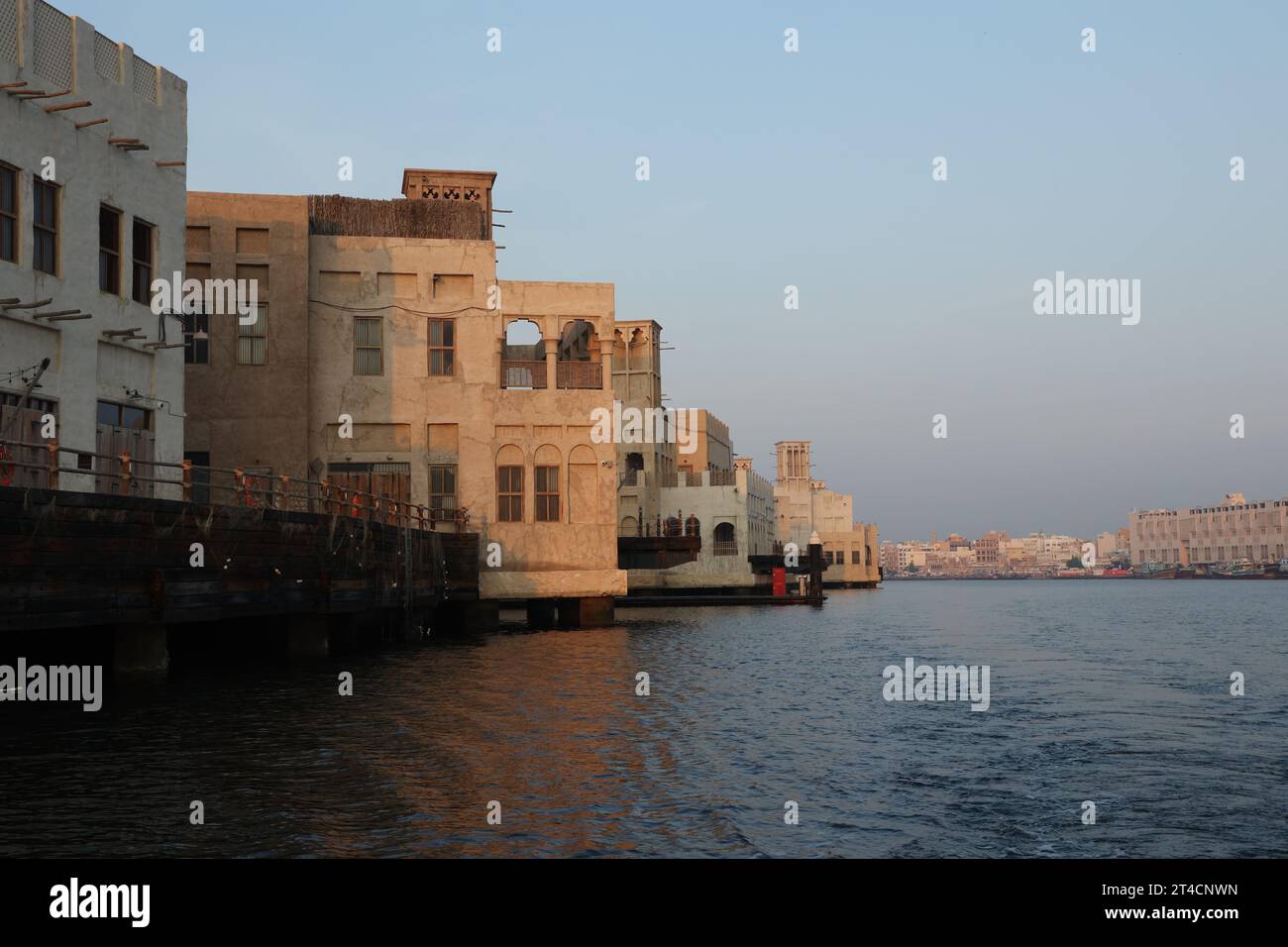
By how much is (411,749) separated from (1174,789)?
9899 mm

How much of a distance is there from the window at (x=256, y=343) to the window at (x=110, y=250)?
15.4 metres

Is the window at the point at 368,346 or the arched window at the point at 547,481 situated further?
the arched window at the point at 547,481

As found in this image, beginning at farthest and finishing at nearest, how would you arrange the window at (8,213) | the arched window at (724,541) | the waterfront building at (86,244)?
the arched window at (724,541) < the waterfront building at (86,244) < the window at (8,213)

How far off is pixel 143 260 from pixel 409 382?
16.4 metres

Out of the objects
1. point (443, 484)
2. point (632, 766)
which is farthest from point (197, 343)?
point (632, 766)

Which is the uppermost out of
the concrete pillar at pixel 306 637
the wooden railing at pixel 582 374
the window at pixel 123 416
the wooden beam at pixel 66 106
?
the wooden beam at pixel 66 106

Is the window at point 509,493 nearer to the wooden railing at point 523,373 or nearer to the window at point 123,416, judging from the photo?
the wooden railing at point 523,373

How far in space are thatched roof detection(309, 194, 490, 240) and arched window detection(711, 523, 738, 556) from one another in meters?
61.4

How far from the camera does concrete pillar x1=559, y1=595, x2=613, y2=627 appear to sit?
51562mm

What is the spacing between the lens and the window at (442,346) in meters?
47.9

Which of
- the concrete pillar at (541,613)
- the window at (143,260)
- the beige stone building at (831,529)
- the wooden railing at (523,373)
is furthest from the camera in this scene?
the beige stone building at (831,529)

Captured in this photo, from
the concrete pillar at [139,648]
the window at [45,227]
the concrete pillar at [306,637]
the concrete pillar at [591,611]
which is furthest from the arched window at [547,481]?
the concrete pillar at [139,648]
